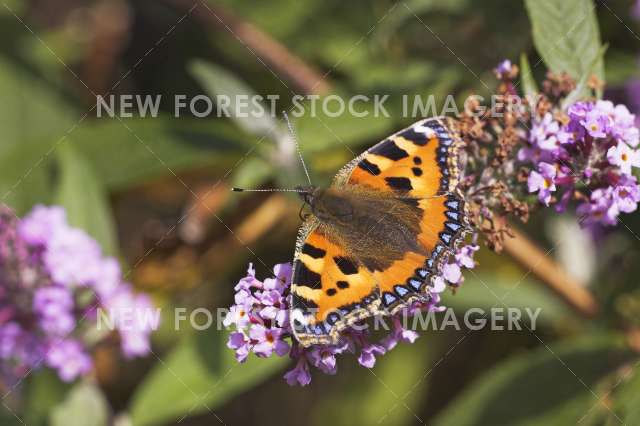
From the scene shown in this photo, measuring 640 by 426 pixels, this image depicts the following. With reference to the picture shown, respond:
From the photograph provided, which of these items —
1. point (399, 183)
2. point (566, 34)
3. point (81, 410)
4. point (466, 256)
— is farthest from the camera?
point (81, 410)

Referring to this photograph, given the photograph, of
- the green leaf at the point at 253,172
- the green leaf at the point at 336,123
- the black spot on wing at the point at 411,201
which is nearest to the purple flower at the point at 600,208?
the black spot on wing at the point at 411,201

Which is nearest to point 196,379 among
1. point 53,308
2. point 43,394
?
point 53,308

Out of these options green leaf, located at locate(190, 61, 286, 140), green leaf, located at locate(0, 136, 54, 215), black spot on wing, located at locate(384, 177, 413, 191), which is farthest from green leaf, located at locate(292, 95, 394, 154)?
green leaf, located at locate(0, 136, 54, 215)

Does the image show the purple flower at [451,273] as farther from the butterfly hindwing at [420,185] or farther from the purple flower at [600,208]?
the purple flower at [600,208]

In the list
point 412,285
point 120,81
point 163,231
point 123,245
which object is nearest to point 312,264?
point 412,285

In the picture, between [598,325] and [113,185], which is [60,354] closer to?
[113,185]

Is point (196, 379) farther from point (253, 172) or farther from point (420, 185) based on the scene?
point (420, 185)
